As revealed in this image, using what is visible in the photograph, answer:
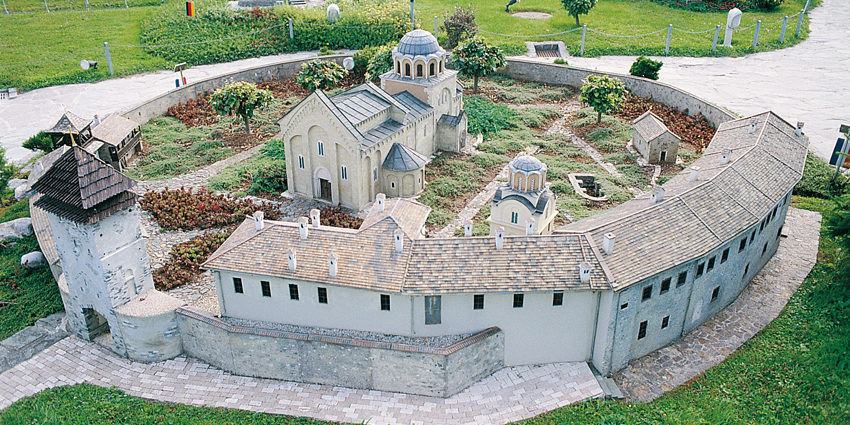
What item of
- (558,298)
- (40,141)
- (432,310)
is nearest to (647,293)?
(558,298)

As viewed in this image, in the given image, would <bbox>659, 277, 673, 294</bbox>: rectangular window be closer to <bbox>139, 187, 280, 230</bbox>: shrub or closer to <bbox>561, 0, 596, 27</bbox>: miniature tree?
<bbox>139, 187, 280, 230</bbox>: shrub

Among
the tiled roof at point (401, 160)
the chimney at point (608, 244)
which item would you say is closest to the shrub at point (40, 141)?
the tiled roof at point (401, 160)

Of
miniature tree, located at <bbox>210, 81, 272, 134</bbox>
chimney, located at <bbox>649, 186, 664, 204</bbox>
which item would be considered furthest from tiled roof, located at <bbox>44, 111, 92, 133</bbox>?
chimney, located at <bbox>649, 186, 664, 204</bbox>

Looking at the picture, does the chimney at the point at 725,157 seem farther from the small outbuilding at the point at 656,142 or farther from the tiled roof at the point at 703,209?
the small outbuilding at the point at 656,142

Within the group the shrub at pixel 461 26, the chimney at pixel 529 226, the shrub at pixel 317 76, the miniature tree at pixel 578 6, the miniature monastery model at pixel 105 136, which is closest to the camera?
the chimney at pixel 529 226

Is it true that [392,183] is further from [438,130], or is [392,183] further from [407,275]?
[407,275]

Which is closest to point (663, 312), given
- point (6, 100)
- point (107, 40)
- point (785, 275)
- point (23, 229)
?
point (785, 275)

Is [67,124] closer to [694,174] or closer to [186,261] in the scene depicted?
[186,261]
